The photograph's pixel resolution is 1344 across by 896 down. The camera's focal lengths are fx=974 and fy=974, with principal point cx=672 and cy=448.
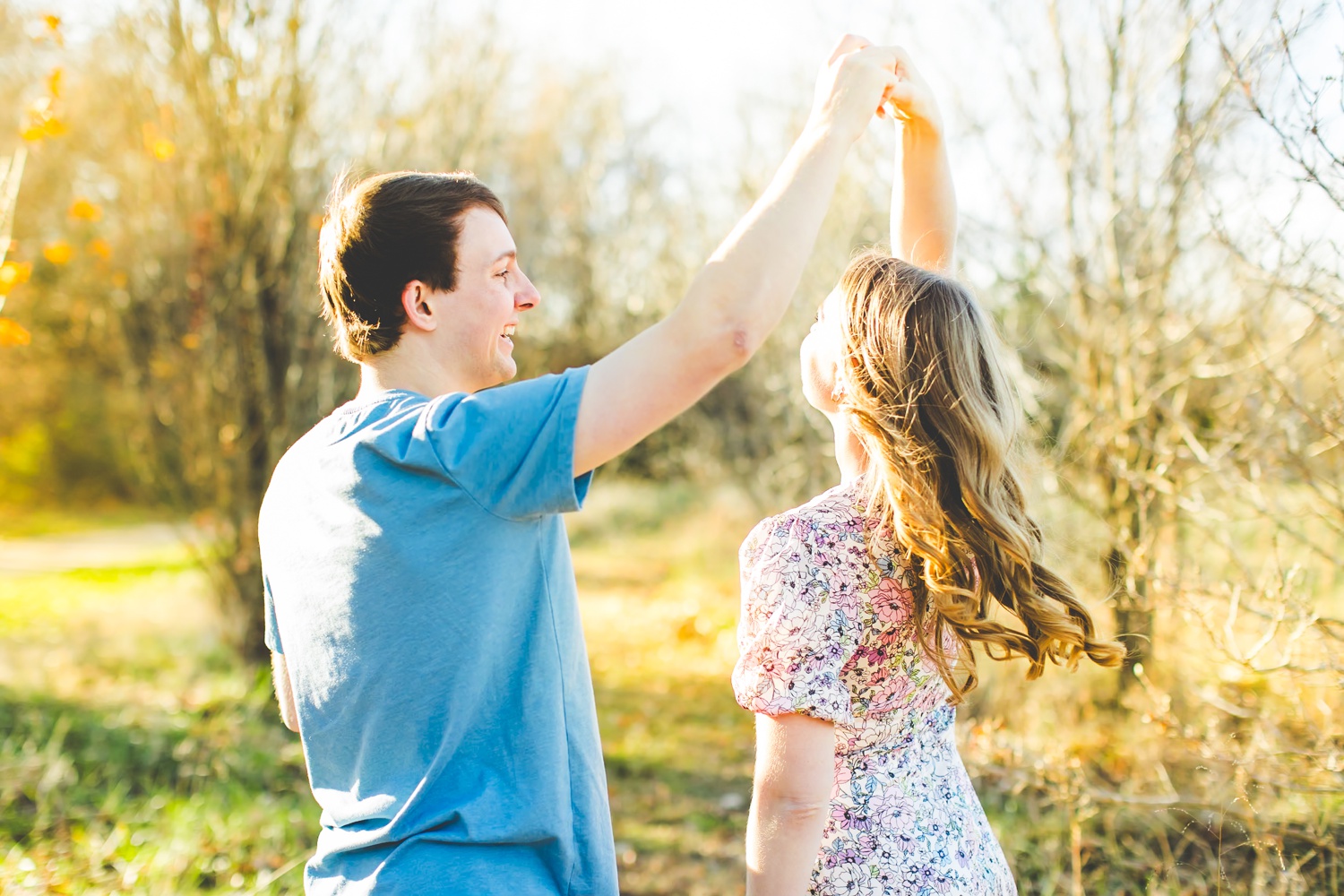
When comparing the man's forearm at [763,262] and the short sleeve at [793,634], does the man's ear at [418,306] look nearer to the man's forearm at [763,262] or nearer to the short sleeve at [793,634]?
the man's forearm at [763,262]

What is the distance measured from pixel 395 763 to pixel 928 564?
2.87 feet

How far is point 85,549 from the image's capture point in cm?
1448

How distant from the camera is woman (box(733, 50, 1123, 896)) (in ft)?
5.07

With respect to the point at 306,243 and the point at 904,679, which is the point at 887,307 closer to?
the point at 904,679

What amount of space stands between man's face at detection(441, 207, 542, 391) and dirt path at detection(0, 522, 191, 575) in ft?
37.8

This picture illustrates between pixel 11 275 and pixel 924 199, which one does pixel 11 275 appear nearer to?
pixel 11 275

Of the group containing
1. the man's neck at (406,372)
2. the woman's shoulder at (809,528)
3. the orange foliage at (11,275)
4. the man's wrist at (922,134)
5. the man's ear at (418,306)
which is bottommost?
the woman's shoulder at (809,528)

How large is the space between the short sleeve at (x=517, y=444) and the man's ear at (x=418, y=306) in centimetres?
29

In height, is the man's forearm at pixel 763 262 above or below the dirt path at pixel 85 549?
above

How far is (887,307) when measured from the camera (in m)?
1.60

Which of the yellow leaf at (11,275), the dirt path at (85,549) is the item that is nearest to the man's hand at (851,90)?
the yellow leaf at (11,275)

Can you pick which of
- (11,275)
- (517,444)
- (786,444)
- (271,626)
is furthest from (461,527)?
(786,444)

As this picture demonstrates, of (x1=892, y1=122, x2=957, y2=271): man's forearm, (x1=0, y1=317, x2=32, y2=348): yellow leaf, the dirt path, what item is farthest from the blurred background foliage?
the dirt path

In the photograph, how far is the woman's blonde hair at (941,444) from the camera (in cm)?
159
